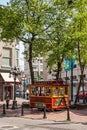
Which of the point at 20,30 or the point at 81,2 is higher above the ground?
the point at 81,2

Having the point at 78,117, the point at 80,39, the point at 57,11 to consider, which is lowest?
the point at 78,117

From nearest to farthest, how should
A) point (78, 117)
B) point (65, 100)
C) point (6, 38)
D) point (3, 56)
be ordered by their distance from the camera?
point (78, 117) < point (65, 100) < point (6, 38) < point (3, 56)

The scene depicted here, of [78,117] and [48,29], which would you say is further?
[48,29]

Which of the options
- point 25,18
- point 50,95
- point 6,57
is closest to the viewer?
point 50,95

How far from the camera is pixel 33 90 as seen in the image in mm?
33750

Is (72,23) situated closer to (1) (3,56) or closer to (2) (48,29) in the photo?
(2) (48,29)

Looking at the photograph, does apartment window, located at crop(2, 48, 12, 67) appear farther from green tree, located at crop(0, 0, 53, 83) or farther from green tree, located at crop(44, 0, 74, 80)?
green tree, located at crop(44, 0, 74, 80)

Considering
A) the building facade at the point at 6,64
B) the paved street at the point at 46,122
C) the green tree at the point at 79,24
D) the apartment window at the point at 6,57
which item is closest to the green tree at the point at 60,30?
the green tree at the point at 79,24

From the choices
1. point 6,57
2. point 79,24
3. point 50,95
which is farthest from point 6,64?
point 50,95

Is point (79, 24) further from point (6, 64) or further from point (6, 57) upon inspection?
point (6, 64)

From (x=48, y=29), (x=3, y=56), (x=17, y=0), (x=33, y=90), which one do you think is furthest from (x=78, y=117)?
(x=3, y=56)

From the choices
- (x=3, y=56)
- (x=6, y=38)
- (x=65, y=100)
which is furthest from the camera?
(x=3, y=56)

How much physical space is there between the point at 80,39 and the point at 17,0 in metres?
6.43

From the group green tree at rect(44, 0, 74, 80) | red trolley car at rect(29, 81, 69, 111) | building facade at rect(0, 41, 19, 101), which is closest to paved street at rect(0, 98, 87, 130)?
red trolley car at rect(29, 81, 69, 111)
